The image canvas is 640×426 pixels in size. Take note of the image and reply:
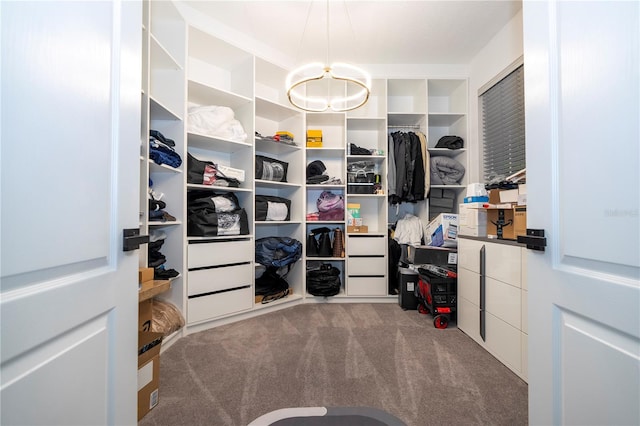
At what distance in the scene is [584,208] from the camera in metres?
0.61

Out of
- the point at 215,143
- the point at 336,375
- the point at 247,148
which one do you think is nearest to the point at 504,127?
the point at 247,148

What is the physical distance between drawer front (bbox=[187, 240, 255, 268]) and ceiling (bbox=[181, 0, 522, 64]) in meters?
1.97

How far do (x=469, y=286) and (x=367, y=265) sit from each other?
1.06 meters

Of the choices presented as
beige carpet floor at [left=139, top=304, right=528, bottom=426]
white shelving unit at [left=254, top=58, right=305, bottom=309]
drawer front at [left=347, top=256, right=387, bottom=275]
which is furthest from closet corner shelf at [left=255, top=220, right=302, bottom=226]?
beige carpet floor at [left=139, top=304, right=528, bottom=426]

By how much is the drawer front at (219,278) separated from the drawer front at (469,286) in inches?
71.7

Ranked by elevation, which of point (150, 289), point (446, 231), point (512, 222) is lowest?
point (150, 289)

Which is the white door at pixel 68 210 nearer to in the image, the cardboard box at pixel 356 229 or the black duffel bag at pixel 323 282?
the black duffel bag at pixel 323 282

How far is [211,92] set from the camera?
2.42 metres

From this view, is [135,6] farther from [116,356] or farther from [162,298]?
[162,298]

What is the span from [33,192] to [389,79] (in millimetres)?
3247

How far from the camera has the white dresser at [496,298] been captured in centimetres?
156

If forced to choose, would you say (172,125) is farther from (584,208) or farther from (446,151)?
(446,151)

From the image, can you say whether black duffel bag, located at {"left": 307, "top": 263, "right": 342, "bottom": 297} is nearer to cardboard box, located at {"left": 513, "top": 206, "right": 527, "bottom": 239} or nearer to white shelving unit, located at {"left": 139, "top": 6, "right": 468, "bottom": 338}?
white shelving unit, located at {"left": 139, "top": 6, "right": 468, "bottom": 338}

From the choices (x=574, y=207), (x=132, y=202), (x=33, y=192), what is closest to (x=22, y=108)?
(x=33, y=192)
